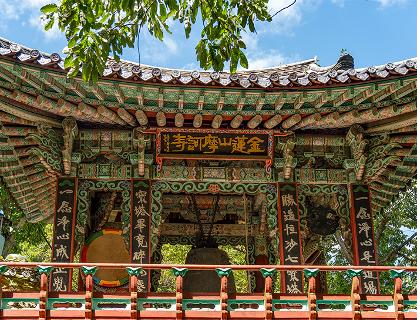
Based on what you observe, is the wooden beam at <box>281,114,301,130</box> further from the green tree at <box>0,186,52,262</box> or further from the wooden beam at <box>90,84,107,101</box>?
the green tree at <box>0,186,52,262</box>

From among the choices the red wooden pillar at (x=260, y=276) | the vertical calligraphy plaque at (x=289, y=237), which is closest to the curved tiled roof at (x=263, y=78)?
the vertical calligraphy plaque at (x=289, y=237)

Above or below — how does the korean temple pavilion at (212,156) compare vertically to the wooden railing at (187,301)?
above

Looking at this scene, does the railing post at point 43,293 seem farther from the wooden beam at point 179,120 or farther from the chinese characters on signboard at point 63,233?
the wooden beam at point 179,120

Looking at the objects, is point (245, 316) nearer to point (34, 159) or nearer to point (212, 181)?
point (212, 181)

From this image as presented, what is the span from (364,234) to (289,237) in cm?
118

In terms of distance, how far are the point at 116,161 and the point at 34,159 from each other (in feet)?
4.61

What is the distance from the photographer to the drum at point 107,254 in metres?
10.7

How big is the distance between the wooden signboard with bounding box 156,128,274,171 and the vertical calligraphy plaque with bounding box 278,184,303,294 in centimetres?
73

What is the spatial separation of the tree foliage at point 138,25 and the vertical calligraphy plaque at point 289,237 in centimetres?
385

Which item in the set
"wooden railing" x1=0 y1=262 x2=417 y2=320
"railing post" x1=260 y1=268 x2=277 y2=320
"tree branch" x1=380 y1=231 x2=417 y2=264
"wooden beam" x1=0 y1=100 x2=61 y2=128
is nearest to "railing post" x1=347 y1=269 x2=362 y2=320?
"wooden railing" x1=0 y1=262 x2=417 y2=320

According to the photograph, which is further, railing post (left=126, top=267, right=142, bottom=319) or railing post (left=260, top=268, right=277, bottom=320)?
railing post (left=260, top=268, right=277, bottom=320)

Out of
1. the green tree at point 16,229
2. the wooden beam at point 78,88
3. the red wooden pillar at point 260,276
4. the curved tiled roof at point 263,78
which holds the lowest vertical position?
the red wooden pillar at point 260,276

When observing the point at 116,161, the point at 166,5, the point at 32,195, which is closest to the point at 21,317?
the point at 116,161

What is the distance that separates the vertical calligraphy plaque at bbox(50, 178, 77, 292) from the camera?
8.91 meters
